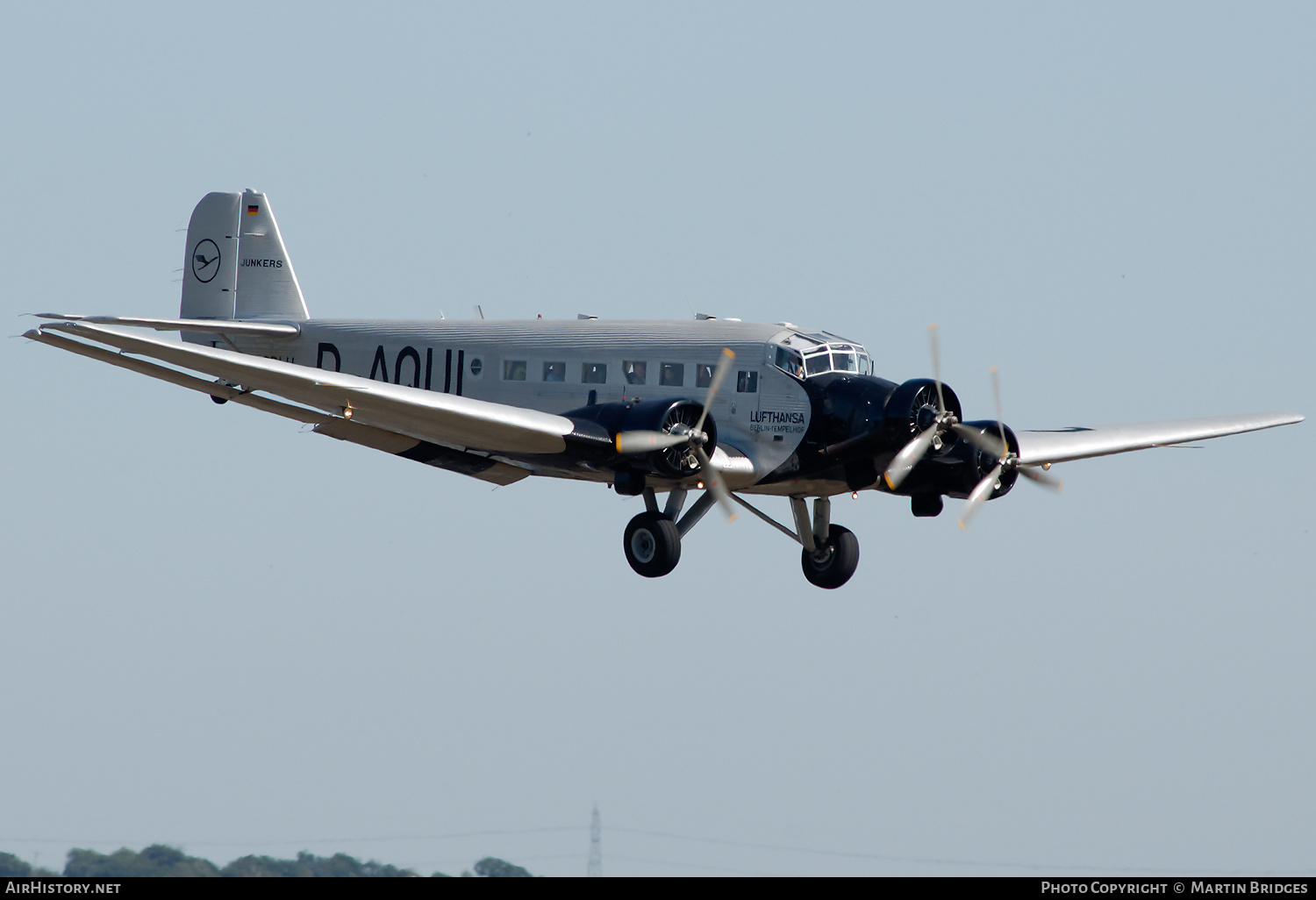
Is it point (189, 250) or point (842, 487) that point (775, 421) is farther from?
point (189, 250)

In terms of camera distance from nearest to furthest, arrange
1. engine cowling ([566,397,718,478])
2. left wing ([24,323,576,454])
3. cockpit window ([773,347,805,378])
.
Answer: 1. left wing ([24,323,576,454])
2. engine cowling ([566,397,718,478])
3. cockpit window ([773,347,805,378])

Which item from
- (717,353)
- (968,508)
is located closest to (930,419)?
(968,508)

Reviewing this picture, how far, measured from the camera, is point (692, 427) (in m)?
28.5

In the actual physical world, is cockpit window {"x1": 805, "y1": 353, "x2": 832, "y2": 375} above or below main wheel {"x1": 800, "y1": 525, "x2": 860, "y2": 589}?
above

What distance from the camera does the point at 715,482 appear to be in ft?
94.0

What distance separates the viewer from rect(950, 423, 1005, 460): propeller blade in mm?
28894

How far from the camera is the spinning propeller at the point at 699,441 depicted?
27953 mm

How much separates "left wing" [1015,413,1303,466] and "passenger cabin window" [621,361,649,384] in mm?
6701

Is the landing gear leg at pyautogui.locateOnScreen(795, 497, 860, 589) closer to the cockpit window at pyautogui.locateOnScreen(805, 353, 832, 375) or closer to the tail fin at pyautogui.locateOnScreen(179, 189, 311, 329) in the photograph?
the cockpit window at pyautogui.locateOnScreen(805, 353, 832, 375)

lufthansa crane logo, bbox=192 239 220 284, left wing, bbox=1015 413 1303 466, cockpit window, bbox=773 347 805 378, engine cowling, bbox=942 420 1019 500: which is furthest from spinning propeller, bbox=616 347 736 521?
lufthansa crane logo, bbox=192 239 220 284

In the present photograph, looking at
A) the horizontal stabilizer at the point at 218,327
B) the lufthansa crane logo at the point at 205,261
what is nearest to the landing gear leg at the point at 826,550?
the horizontal stabilizer at the point at 218,327

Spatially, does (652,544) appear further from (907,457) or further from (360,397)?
(360,397)

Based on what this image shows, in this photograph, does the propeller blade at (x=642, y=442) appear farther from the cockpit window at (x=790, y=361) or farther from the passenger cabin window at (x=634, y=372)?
the cockpit window at (x=790, y=361)
